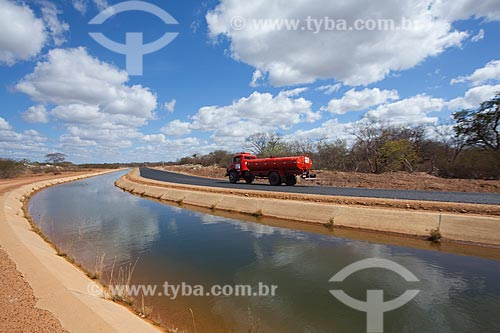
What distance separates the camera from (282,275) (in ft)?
26.3

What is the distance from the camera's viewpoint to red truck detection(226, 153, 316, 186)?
23.2m

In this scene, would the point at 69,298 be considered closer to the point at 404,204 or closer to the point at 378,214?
the point at 378,214

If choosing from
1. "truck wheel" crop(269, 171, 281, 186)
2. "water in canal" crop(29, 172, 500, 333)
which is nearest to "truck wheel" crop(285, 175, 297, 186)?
"truck wheel" crop(269, 171, 281, 186)

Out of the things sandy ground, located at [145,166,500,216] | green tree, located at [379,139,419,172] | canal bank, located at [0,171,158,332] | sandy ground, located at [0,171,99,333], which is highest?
green tree, located at [379,139,419,172]

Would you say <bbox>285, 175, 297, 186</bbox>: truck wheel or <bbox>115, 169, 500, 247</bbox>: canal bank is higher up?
Result: <bbox>285, 175, 297, 186</bbox>: truck wheel

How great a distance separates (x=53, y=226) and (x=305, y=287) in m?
14.5

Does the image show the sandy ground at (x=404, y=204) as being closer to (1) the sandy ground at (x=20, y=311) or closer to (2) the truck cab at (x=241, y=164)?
(2) the truck cab at (x=241, y=164)

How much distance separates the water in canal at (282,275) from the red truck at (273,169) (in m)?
9.74

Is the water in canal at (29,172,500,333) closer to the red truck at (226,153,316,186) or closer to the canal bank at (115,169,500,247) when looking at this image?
the canal bank at (115,169,500,247)

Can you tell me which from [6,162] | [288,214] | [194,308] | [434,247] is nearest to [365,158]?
[288,214]

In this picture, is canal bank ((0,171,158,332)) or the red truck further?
the red truck

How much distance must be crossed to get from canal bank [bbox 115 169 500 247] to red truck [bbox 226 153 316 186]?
5.54m

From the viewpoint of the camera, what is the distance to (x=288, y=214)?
1543 centimetres

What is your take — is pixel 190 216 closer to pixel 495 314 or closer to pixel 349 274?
pixel 349 274
